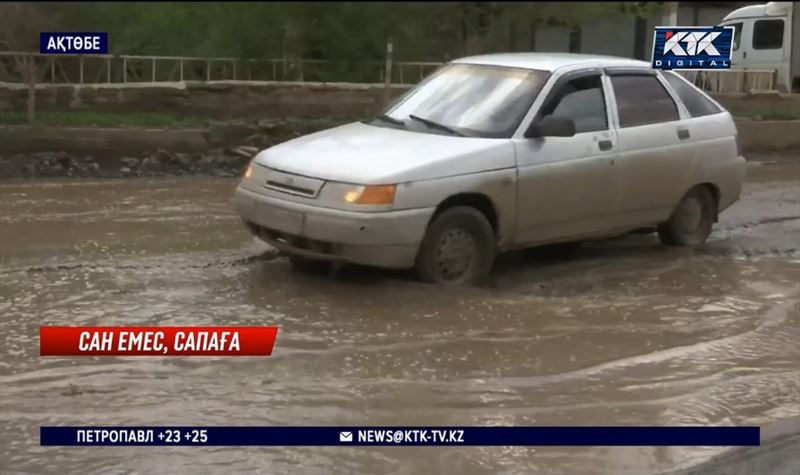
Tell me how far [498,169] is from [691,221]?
238cm

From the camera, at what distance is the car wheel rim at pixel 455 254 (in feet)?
23.8

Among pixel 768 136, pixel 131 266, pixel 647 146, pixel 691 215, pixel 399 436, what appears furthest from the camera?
pixel 691 215

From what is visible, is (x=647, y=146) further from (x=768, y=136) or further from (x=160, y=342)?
(x=160, y=342)

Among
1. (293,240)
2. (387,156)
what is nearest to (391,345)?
(293,240)

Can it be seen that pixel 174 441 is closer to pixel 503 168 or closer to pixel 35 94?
pixel 503 168

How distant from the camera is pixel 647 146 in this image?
27.1 ft

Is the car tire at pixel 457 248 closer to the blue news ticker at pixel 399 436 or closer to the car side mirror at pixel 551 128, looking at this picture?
the car side mirror at pixel 551 128

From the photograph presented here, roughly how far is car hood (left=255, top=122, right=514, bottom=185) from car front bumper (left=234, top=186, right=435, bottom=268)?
22 centimetres

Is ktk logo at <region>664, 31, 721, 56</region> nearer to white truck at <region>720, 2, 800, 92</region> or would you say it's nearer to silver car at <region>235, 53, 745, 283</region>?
white truck at <region>720, 2, 800, 92</region>

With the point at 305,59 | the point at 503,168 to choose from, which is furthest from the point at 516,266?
the point at 305,59

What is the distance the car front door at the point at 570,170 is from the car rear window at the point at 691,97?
30.1 inches

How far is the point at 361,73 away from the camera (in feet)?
29.0

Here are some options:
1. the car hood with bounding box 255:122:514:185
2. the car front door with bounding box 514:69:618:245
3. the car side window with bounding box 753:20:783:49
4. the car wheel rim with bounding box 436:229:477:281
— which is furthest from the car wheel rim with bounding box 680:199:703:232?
the car wheel rim with bounding box 436:229:477:281

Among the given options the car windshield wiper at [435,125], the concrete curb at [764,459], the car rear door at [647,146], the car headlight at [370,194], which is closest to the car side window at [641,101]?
the car rear door at [647,146]
